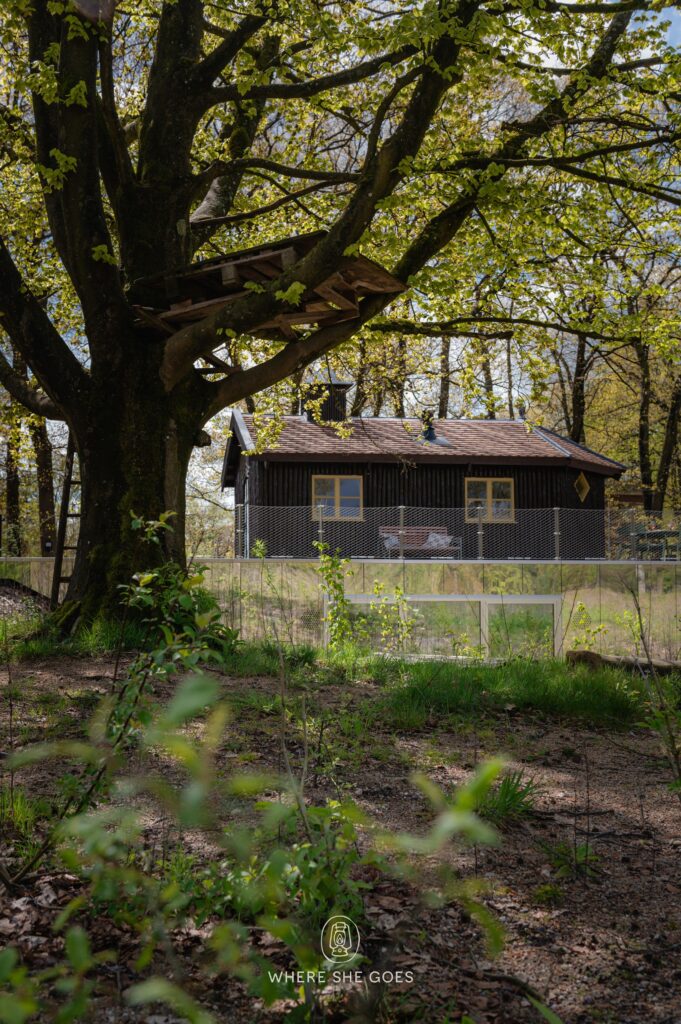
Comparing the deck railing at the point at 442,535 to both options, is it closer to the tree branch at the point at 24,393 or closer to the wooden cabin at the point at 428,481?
the wooden cabin at the point at 428,481

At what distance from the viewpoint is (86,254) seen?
9164 millimetres

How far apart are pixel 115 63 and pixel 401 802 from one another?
15060mm

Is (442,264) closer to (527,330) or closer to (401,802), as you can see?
(527,330)

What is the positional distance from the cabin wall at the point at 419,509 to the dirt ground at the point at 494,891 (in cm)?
1694

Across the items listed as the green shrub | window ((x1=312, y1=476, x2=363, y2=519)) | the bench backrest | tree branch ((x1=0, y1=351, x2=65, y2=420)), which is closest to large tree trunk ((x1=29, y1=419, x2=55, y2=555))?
window ((x1=312, y1=476, x2=363, y2=519))

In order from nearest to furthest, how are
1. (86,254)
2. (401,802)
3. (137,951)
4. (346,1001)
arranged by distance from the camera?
(346,1001)
(137,951)
(401,802)
(86,254)

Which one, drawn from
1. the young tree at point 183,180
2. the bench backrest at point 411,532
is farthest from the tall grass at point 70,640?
the bench backrest at point 411,532

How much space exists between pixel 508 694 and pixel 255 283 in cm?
468

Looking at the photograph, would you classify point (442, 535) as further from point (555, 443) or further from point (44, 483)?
point (44, 483)

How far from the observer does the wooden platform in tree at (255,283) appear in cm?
867

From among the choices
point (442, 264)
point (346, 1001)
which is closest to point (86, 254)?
point (442, 264)

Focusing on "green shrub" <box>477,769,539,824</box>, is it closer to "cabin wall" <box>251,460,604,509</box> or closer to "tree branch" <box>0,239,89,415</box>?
"tree branch" <box>0,239,89,415</box>

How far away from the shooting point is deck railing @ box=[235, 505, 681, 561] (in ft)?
76.4

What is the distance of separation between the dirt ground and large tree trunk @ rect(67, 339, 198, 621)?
9.06 feet
